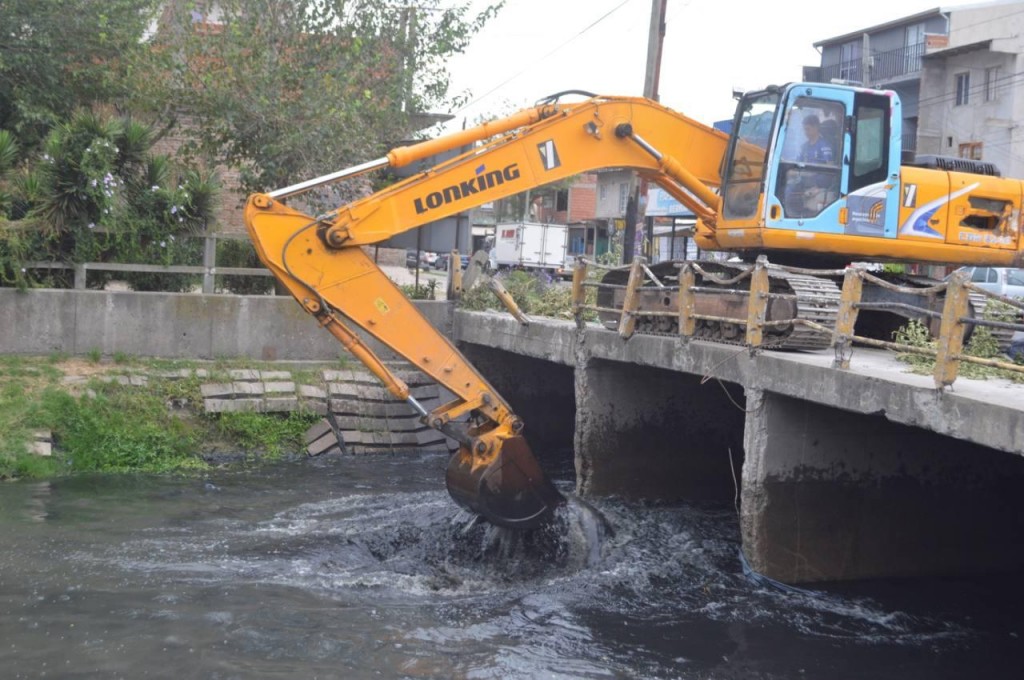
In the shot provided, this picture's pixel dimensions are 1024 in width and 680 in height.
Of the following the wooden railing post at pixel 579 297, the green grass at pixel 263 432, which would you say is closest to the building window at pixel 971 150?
the wooden railing post at pixel 579 297

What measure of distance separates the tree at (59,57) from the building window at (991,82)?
103 feet

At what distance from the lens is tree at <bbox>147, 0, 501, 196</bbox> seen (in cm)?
1905

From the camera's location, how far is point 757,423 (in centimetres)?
1045

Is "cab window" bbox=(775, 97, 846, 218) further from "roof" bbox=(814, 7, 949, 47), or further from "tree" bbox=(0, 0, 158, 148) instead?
"roof" bbox=(814, 7, 949, 47)

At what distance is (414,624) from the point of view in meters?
9.12

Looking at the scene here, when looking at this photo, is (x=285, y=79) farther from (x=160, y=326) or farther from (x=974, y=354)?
(x=974, y=354)

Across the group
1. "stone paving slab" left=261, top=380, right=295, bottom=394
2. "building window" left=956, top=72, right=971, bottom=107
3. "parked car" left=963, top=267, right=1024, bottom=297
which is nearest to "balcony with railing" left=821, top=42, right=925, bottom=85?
"building window" left=956, top=72, right=971, bottom=107

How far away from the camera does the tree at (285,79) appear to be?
19.0 m

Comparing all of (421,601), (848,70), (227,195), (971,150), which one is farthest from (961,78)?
(421,601)

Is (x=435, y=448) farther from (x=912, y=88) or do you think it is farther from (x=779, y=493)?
(x=912, y=88)

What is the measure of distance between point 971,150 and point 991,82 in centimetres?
333

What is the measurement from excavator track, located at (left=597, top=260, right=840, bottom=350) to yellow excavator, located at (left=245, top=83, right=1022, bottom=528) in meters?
0.04

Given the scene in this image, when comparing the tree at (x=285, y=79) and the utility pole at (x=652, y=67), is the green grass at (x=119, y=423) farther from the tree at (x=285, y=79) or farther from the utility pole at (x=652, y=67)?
the utility pole at (x=652, y=67)

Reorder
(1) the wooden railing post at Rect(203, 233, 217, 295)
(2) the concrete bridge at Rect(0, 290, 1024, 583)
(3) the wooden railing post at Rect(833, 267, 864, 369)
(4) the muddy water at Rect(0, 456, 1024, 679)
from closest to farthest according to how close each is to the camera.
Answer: (4) the muddy water at Rect(0, 456, 1024, 679) < (3) the wooden railing post at Rect(833, 267, 864, 369) < (2) the concrete bridge at Rect(0, 290, 1024, 583) < (1) the wooden railing post at Rect(203, 233, 217, 295)
